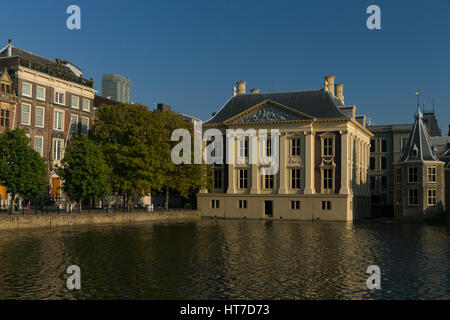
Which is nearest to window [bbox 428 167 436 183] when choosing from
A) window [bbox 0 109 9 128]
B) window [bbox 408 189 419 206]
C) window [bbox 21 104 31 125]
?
window [bbox 408 189 419 206]

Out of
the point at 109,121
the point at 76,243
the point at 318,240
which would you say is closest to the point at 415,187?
the point at 318,240

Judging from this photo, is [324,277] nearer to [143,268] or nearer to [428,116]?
[143,268]

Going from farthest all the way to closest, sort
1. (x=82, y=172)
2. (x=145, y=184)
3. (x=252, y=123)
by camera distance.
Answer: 1. (x=252, y=123)
2. (x=145, y=184)
3. (x=82, y=172)

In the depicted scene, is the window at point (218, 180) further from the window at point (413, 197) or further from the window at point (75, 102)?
the window at point (413, 197)

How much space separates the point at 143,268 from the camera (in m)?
26.0

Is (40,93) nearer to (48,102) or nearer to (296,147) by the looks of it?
(48,102)

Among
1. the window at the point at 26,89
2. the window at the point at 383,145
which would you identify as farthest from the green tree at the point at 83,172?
the window at the point at 383,145

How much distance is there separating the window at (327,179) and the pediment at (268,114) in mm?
7985

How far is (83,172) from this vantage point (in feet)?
193

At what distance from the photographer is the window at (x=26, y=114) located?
6481 centimetres

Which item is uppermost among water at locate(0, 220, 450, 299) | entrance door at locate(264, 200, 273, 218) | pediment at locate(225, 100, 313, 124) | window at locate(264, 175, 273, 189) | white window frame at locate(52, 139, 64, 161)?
pediment at locate(225, 100, 313, 124)

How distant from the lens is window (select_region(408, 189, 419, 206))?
71.1 meters

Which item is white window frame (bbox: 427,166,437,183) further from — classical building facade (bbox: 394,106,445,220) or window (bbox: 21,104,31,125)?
window (bbox: 21,104,31,125)
